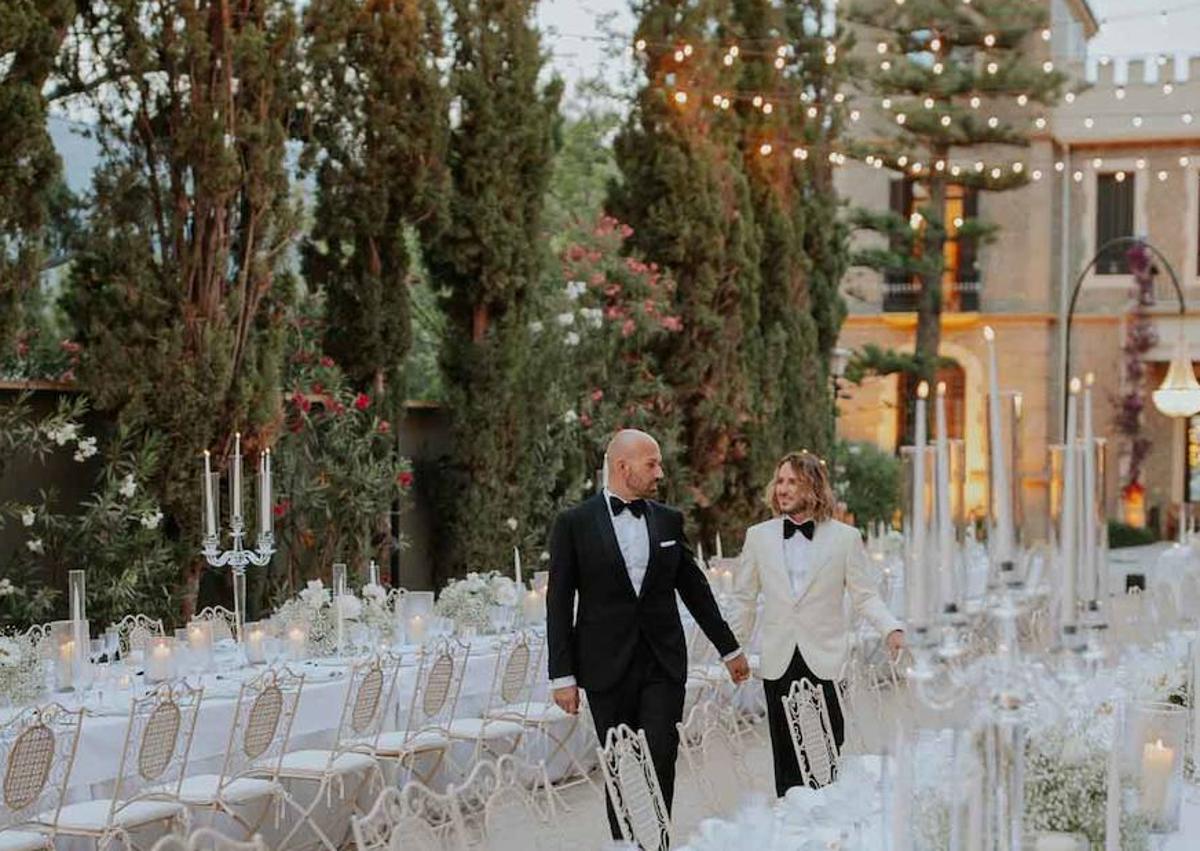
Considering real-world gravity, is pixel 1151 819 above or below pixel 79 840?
above

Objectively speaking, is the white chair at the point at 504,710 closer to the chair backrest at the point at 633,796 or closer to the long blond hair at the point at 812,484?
the long blond hair at the point at 812,484

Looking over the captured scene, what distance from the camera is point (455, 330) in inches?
517

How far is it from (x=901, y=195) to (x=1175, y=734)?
27004 millimetres

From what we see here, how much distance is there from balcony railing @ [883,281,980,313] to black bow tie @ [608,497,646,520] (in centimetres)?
2538

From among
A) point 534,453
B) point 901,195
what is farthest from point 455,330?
point 901,195

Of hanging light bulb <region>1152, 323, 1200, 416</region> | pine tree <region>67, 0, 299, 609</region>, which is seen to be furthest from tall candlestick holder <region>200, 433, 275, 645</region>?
hanging light bulb <region>1152, 323, 1200, 416</region>

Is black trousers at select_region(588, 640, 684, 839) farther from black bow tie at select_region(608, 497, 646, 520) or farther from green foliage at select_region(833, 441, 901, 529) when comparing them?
green foliage at select_region(833, 441, 901, 529)

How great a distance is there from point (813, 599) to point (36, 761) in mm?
2926

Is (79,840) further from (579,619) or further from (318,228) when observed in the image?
(318,228)

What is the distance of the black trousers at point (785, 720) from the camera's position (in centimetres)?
686

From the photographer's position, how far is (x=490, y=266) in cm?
1286

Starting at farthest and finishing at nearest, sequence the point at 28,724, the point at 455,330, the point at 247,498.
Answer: the point at 455,330, the point at 247,498, the point at 28,724

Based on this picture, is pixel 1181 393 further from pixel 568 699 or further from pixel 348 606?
pixel 568 699

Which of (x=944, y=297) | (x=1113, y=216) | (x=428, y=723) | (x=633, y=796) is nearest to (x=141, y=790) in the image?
(x=428, y=723)
